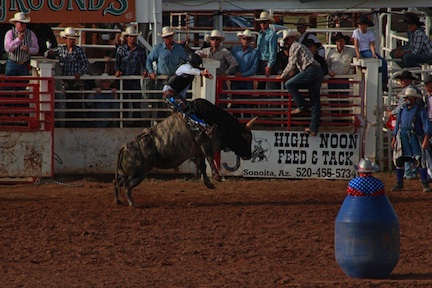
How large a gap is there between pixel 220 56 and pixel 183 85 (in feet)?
7.71

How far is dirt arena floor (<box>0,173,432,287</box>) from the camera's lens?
941 centimetres

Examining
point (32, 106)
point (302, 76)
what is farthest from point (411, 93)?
point (32, 106)

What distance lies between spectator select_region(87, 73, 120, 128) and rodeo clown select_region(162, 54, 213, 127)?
7.30 ft

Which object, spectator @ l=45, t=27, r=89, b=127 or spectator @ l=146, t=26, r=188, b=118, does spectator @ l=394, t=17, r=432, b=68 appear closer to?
spectator @ l=146, t=26, r=188, b=118

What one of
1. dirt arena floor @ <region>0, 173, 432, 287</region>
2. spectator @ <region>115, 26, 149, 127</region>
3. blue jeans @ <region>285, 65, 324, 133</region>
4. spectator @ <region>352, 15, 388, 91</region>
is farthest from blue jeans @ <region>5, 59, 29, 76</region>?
spectator @ <region>352, 15, 388, 91</region>

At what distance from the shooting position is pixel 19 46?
15836mm

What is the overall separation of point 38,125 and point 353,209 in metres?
7.83

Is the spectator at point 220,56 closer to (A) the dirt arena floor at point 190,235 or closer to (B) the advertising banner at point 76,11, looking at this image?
(B) the advertising banner at point 76,11

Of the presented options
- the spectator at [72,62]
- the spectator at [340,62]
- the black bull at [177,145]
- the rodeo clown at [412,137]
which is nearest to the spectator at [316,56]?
the spectator at [340,62]

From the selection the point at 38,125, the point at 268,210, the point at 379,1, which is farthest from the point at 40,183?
the point at 379,1

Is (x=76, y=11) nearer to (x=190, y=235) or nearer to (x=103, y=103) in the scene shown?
(x=103, y=103)

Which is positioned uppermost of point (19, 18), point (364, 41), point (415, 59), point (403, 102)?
point (19, 18)

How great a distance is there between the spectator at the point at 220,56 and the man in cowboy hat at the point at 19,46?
264 cm

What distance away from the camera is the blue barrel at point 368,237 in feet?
29.2
